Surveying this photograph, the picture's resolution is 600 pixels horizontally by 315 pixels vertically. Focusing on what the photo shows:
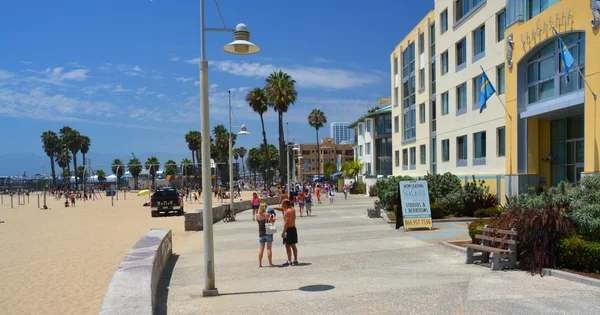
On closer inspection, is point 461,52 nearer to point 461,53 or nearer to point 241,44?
point 461,53

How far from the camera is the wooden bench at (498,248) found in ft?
33.4

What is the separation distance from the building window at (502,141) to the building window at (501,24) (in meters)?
4.21

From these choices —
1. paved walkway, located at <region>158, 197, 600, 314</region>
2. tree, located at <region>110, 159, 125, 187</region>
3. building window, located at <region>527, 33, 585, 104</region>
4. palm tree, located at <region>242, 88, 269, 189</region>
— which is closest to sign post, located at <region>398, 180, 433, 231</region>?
paved walkway, located at <region>158, 197, 600, 314</region>

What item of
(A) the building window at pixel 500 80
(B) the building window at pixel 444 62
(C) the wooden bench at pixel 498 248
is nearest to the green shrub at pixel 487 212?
(A) the building window at pixel 500 80

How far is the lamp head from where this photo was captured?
8.67 m

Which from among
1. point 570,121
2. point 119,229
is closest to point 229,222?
point 119,229

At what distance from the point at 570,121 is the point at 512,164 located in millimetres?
2804

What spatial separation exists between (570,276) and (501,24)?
16.3 m

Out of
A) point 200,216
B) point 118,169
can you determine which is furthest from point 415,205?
point 118,169

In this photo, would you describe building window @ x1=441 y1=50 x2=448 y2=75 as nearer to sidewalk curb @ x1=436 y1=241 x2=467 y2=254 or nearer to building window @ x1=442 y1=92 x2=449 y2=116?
building window @ x1=442 y1=92 x2=449 y2=116

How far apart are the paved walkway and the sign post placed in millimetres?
3835

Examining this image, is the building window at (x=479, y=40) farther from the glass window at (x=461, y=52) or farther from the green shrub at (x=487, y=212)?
the green shrub at (x=487, y=212)

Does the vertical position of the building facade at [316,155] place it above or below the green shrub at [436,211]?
above

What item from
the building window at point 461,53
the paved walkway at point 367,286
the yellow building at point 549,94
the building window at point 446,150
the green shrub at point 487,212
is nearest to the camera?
the paved walkway at point 367,286
